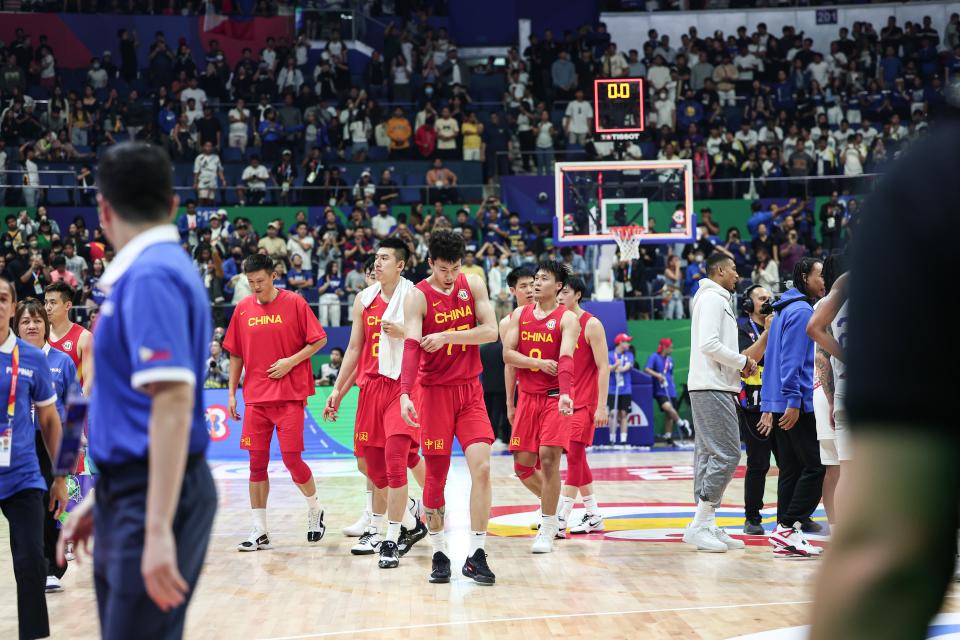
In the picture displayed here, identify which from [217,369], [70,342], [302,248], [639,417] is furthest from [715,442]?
[302,248]

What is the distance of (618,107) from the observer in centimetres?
1978

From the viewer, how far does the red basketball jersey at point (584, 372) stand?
1010cm

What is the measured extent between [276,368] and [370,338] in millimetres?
879

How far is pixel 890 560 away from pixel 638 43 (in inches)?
1274

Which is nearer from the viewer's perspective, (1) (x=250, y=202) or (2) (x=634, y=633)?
(2) (x=634, y=633)

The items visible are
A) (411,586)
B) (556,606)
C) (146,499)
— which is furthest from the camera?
(411,586)

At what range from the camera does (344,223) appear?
23.4m

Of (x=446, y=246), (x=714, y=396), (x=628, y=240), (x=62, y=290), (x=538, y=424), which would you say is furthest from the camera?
(x=628, y=240)

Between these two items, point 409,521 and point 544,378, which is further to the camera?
point 409,521

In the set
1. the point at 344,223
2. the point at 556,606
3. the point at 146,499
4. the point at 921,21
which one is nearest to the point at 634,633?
the point at 556,606

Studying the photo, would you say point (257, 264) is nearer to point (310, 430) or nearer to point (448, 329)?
point (448, 329)

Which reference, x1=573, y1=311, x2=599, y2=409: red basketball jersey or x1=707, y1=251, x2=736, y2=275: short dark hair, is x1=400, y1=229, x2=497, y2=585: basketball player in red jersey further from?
x1=573, y1=311, x2=599, y2=409: red basketball jersey

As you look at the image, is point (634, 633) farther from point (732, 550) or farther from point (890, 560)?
point (890, 560)

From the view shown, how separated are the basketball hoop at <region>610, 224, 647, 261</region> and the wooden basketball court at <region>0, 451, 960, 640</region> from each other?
8696 mm
